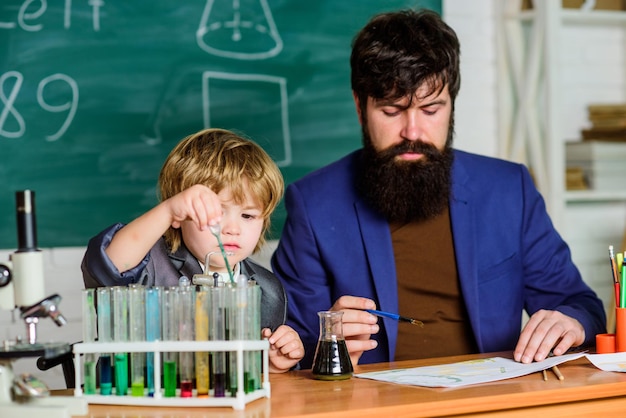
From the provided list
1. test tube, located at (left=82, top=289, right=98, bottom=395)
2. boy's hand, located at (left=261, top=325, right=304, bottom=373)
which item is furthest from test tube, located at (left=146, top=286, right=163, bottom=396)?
boy's hand, located at (left=261, top=325, right=304, bottom=373)

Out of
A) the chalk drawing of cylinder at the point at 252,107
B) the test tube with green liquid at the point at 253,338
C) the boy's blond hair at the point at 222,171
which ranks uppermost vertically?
the chalk drawing of cylinder at the point at 252,107

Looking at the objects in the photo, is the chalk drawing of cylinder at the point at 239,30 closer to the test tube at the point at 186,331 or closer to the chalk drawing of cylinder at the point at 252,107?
the chalk drawing of cylinder at the point at 252,107

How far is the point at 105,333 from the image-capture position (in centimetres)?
172

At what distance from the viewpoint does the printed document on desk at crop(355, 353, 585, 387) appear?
1.86m

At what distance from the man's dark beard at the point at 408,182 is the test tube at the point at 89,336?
3.59 ft

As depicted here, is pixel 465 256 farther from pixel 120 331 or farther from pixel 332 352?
pixel 120 331

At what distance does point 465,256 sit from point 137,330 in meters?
1.17

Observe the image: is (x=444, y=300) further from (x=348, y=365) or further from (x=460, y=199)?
(x=348, y=365)

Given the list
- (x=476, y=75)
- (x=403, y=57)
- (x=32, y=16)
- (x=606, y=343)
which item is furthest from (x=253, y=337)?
(x=476, y=75)

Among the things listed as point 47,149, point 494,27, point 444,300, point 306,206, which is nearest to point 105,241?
point 306,206

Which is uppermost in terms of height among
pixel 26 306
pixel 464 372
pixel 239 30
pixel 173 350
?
pixel 239 30

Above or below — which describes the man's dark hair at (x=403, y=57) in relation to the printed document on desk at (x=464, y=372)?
above

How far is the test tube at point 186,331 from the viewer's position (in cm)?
169

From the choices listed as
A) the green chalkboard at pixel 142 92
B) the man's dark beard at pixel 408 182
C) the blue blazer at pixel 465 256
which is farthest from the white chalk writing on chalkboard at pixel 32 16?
the man's dark beard at pixel 408 182
